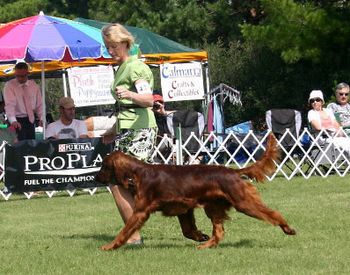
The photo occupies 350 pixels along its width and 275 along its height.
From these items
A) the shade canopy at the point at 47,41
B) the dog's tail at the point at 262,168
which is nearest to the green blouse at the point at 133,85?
the dog's tail at the point at 262,168

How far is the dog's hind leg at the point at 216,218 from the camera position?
5859 millimetres

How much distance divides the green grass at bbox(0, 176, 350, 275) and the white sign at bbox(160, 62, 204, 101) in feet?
22.4

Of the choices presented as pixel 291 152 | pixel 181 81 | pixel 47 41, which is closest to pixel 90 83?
pixel 181 81

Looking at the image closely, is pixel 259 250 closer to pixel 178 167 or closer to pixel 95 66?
pixel 178 167

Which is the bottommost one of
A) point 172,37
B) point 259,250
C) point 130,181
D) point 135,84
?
point 172,37

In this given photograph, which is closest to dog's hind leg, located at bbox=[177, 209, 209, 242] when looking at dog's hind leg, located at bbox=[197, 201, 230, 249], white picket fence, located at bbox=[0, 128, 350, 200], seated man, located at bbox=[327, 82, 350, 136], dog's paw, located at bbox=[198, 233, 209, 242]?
dog's paw, located at bbox=[198, 233, 209, 242]

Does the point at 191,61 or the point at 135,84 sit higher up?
the point at 135,84

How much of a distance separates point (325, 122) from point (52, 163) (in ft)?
13.1

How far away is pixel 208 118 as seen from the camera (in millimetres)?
14727

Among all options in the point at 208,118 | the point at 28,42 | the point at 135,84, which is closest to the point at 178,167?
the point at 135,84

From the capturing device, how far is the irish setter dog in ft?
18.7

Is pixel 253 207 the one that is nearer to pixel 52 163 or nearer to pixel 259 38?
pixel 52 163

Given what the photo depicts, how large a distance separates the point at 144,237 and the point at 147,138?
1.04 m

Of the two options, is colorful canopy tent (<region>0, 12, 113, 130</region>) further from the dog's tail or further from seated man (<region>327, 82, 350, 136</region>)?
the dog's tail
